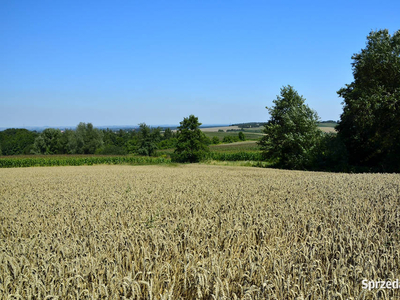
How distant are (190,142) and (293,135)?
66.5 feet

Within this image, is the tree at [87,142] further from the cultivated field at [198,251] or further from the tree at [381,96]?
the cultivated field at [198,251]

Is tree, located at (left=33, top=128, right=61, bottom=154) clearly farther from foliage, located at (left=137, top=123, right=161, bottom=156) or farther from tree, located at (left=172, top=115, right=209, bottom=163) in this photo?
tree, located at (left=172, top=115, right=209, bottom=163)

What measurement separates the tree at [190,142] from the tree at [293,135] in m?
14.0

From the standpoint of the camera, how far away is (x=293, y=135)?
124 feet

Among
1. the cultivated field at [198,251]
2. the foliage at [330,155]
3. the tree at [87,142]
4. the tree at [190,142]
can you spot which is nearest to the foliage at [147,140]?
the tree at [190,142]

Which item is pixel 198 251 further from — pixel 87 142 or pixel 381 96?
pixel 87 142

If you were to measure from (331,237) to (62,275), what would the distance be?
3.09 meters

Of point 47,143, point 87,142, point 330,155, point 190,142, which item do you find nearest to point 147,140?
point 190,142

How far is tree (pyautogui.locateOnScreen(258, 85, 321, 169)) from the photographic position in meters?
36.8

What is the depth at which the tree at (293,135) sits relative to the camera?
3683cm

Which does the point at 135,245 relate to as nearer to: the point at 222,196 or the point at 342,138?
the point at 222,196

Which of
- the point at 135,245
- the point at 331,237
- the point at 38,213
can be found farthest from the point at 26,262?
the point at 331,237

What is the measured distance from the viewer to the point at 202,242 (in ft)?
12.2

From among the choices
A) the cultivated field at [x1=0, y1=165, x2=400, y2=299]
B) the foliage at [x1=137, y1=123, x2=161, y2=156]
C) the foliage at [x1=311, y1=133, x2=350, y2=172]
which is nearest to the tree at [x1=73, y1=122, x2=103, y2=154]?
the foliage at [x1=137, y1=123, x2=161, y2=156]
